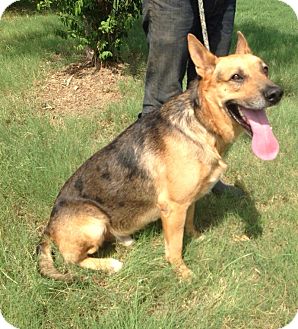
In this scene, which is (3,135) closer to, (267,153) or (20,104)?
(20,104)

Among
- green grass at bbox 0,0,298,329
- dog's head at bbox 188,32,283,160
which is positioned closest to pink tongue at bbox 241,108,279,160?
dog's head at bbox 188,32,283,160

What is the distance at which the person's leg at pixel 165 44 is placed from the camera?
11.5ft

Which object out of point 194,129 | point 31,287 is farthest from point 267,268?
point 31,287

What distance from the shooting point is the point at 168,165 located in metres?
3.08

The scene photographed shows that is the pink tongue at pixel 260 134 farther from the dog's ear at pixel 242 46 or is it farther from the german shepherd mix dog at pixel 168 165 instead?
the dog's ear at pixel 242 46

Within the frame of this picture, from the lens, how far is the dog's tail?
2.88 m

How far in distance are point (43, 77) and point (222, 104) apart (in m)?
4.76

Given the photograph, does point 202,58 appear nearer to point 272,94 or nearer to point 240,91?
point 240,91

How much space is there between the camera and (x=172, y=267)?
122 inches

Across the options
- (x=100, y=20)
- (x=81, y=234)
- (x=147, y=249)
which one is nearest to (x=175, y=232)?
(x=147, y=249)

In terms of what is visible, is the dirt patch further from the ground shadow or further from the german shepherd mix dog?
the german shepherd mix dog

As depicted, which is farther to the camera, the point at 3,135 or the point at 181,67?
the point at 3,135

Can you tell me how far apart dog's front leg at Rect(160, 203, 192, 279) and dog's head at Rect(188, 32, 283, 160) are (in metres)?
0.73

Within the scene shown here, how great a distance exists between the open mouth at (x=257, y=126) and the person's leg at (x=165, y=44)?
3.47 feet
